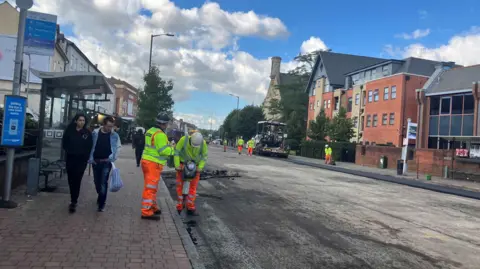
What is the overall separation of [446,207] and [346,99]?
43.2m

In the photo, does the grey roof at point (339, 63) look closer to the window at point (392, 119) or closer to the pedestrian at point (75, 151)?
the window at point (392, 119)

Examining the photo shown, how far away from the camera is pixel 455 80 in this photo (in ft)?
119

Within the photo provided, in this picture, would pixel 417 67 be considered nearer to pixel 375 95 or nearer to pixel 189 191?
pixel 375 95

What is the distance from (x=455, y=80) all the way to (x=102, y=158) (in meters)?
36.5

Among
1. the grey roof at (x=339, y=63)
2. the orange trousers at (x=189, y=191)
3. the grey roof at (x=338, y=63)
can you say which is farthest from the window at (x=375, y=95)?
the orange trousers at (x=189, y=191)

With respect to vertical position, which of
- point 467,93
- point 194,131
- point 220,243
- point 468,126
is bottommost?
point 220,243

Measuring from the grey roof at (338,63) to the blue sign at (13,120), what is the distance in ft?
177

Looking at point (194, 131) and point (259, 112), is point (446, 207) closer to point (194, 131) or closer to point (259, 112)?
point (194, 131)

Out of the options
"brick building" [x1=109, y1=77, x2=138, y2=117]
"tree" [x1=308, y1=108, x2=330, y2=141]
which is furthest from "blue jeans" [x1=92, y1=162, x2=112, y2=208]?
"brick building" [x1=109, y1=77, x2=138, y2=117]

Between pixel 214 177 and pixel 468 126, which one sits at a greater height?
pixel 468 126

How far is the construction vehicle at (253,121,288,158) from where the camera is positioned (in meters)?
41.4

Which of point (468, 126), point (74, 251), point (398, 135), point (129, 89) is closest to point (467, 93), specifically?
point (468, 126)

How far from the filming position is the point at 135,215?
23.8 ft

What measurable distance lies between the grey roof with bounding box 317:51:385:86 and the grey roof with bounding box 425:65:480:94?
20811 mm
